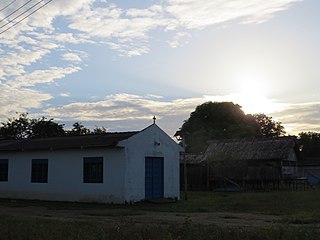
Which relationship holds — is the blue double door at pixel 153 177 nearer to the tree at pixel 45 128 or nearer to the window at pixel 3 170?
the window at pixel 3 170

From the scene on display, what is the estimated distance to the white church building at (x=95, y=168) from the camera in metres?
25.3

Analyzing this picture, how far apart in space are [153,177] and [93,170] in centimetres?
334

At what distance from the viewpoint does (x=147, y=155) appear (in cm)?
2675

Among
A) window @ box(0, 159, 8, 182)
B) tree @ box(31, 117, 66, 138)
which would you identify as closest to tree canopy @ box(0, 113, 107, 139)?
tree @ box(31, 117, 66, 138)

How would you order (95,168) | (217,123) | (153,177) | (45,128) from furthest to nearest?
(217,123)
(45,128)
(153,177)
(95,168)

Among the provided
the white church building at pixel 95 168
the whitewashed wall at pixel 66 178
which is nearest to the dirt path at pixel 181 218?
the whitewashed wall at pixel 66 178

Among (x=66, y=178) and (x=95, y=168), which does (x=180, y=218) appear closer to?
(x=95, y=168)

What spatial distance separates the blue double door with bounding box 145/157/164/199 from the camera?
26688 mm

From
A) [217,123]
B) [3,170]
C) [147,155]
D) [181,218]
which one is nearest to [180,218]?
[181,218]

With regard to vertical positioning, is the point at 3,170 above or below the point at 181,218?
above

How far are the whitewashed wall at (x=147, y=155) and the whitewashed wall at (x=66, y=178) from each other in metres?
0.51

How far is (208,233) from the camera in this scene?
11008 mm

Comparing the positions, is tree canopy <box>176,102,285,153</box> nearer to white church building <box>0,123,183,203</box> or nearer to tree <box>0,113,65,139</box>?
tree <box>0,113,65,139</box>

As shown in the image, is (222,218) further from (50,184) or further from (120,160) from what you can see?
(50,184)
